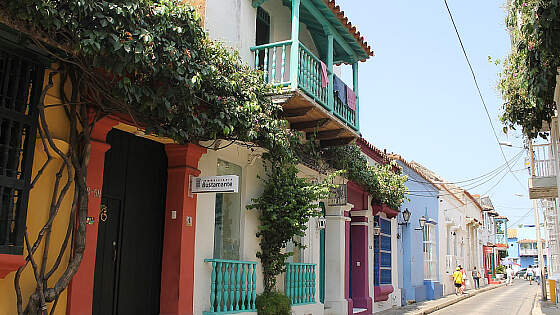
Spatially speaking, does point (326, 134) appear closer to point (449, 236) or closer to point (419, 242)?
point (419, 242)

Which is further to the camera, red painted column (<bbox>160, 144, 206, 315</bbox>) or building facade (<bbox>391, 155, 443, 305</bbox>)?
building facade (<bbox>391, 155, 443, 305</bbox>)

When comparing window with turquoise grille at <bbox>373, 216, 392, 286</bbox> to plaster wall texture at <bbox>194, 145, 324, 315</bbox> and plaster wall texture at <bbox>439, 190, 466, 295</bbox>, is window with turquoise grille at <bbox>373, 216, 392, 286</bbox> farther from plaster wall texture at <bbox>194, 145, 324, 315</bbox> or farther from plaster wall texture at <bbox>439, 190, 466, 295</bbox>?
plaster wall texture at <bbox>439, 190, 466, 295</bbox>

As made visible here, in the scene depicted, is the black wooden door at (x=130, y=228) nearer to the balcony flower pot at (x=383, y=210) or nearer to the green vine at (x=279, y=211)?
the green vine at (x=279, y=211)

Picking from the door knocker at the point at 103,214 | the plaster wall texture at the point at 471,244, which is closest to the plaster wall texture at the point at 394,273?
the door knocker at the point at 103,214

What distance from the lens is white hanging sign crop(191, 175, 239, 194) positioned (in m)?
7.54

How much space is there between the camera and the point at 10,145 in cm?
542

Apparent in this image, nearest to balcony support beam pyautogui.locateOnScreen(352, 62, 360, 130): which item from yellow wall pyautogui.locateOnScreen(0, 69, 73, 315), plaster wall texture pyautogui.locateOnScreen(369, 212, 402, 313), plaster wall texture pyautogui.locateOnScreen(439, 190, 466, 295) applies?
plaster wall texture pyautogui.locateOnScreen(369, 212, 402, 313)

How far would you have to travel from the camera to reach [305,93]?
31.3 feet

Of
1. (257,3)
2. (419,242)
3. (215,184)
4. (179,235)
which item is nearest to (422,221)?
(419,242)

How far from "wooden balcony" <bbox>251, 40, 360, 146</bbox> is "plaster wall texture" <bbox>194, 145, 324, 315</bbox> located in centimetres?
114

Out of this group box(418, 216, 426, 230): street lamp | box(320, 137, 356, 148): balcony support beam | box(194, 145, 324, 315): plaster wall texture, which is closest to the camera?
box(194, 145, 324, 315): plaster wall texture

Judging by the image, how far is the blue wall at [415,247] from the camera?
63.5 feet

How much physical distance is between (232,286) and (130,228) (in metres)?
2.07

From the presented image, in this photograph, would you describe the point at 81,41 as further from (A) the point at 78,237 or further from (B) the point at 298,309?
(B) the point at 298,309
